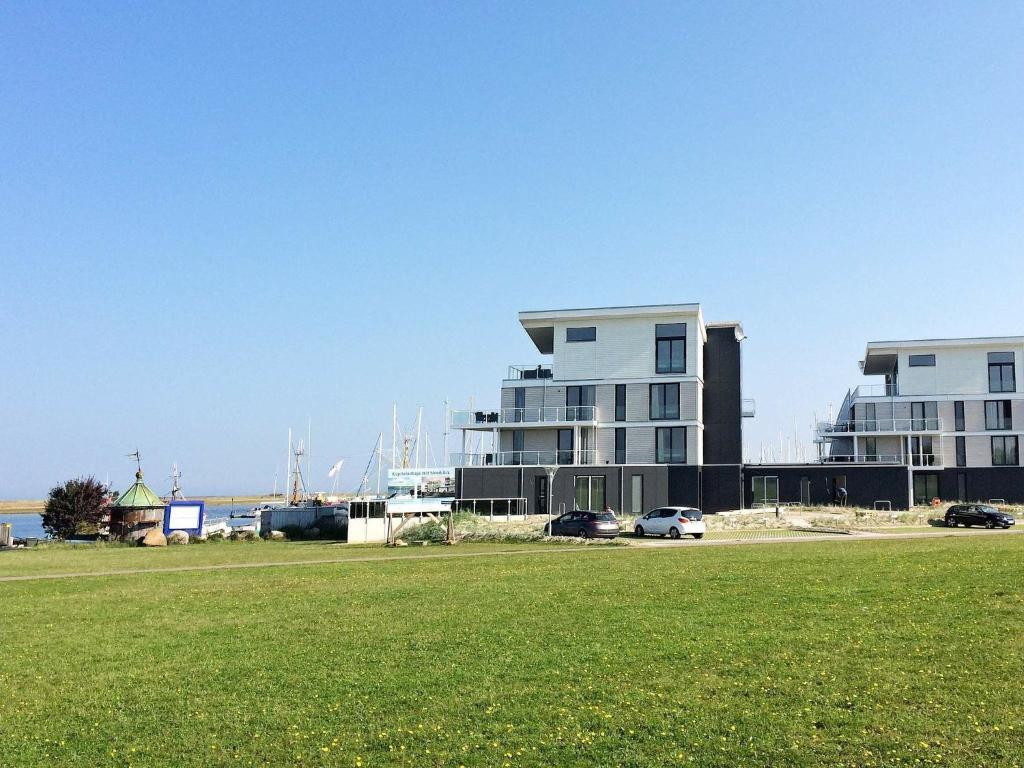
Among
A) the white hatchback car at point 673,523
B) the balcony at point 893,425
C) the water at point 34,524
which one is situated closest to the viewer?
the white hatchback car at point 673,523

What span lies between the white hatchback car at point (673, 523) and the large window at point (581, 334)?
71.8ft

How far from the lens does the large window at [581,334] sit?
60875mm

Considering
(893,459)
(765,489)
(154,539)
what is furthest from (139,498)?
(893,459)

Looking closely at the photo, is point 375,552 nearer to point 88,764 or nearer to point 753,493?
point 88,764

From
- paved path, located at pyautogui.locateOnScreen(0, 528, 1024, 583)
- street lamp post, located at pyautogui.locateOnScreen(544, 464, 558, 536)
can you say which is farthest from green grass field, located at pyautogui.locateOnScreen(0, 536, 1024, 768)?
street lamp post, located at pyautogui.locateOnScreen(544, 464, 558, 536)

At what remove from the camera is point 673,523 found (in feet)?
129

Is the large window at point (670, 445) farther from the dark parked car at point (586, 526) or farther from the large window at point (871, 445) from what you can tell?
the dark parked car at point (586, 526)

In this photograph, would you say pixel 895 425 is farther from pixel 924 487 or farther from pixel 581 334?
pixel 581 334

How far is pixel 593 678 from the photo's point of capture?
11.2 meters

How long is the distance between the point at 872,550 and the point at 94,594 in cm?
2111

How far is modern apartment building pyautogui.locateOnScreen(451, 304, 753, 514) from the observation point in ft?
189

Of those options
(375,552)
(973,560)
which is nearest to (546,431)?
(375,552)

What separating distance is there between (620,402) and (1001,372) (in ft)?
98.0

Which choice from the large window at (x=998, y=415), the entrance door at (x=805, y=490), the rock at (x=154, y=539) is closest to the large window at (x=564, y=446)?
the entrance door at (x=805, y=490)
